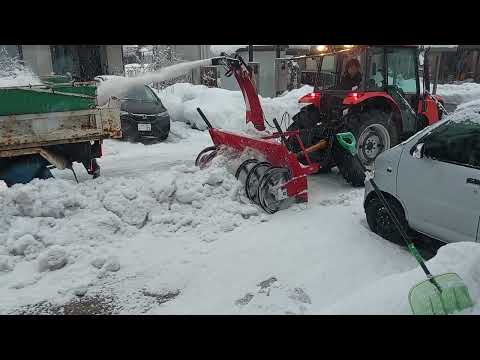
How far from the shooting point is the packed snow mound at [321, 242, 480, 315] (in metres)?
2.93

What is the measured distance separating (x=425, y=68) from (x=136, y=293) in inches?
270

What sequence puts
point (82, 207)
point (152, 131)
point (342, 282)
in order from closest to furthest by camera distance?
point (342, 282) → point (82, 207) → point (152, 131)

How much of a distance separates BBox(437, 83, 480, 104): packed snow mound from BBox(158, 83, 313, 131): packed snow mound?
6.90 meters

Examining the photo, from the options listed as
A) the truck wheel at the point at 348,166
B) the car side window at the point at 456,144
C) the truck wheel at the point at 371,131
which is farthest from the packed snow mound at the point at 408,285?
the truck wheel at the point at 371,131

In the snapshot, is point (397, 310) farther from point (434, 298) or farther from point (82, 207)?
point (82, 207)

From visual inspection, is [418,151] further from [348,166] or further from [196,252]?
[196,252]

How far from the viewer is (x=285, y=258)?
181 inches

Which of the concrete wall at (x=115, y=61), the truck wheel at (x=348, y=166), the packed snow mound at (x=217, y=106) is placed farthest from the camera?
the concrete wall at (x=115, y=61)

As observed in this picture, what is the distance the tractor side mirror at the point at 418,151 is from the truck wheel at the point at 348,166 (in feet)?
7.55

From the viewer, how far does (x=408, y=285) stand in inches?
126

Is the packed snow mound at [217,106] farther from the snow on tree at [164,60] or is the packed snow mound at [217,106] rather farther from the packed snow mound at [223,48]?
the snow on tree at [164,60]

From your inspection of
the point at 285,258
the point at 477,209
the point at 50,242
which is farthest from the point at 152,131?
the point at 477,209

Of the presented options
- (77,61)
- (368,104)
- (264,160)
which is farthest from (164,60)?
(264,160)

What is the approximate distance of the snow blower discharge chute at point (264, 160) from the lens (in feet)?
19.2
